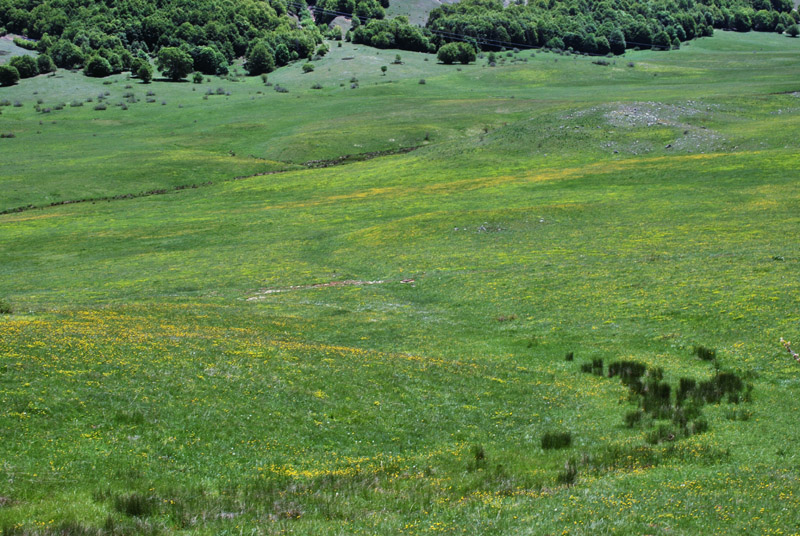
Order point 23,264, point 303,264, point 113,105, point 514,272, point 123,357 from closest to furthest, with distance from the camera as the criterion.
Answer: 1. point 123,357
2. point 514,272
3. point 303,264
4. point 23,264
5. point 113,105

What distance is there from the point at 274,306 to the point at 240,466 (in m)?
27.5

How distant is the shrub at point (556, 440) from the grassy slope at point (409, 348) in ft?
1.45

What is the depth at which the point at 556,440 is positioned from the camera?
21.0 metres

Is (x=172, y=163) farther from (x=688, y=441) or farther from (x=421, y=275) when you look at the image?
(x=688, y=441)

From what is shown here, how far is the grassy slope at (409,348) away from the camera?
1480cm

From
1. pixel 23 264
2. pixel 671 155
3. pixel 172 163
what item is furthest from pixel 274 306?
pixel 172 163

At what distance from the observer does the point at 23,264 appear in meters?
64.1

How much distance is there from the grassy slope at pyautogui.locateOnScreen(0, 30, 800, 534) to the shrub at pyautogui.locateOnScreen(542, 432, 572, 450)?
0.44 metres

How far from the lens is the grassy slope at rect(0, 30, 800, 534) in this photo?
14.8 m

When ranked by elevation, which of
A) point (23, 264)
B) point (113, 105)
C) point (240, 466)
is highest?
point (113, 105)

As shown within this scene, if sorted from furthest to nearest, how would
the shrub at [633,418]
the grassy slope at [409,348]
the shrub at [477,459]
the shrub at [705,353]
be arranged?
the shrub at [705,353] → the shrub at [633,418] → the shrub at [477,459] → the grassy slope at [409,348]

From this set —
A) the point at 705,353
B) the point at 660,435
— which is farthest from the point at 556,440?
the point at 705,353

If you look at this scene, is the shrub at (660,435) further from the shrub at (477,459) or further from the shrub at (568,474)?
the shrub at (477,459)

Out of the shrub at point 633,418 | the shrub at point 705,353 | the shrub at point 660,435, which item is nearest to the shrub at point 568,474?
the shrub at point 660,435
